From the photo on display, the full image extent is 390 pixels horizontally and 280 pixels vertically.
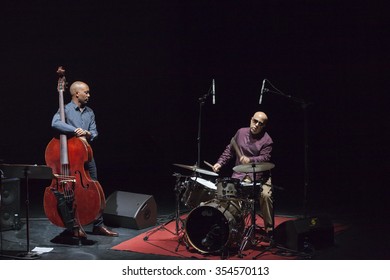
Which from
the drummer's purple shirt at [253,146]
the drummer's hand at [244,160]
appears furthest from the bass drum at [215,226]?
the drummer's purple shirt at [253,146]

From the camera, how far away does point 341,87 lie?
7.25 metres

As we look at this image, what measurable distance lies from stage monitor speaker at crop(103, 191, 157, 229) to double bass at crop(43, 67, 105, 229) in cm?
78

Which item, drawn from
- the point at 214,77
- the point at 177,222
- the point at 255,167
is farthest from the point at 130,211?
the point at 214,77

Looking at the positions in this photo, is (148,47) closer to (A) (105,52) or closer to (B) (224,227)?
(A) (105,52)

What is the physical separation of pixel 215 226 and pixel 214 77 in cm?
328

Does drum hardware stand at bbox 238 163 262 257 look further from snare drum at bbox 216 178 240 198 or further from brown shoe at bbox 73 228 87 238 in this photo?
brown shoe at bbox 73 228 87 238

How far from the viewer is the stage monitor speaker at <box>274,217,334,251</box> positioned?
4.63 meters

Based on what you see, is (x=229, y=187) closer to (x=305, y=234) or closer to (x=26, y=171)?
(x=305, y=234)

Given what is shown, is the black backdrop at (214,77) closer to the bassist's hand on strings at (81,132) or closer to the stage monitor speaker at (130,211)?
the stage monitor speaker at (130,211)

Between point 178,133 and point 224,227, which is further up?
point 178,133

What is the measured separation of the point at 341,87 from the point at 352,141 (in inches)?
32.8

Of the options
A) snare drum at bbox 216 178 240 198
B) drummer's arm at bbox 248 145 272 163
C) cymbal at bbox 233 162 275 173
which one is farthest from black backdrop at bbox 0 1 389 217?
cymbal at bbox 233 162 275 173

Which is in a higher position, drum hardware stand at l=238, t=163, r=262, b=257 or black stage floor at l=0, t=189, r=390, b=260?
drum hardware stand at l=238, t=163, r=262, b=257
